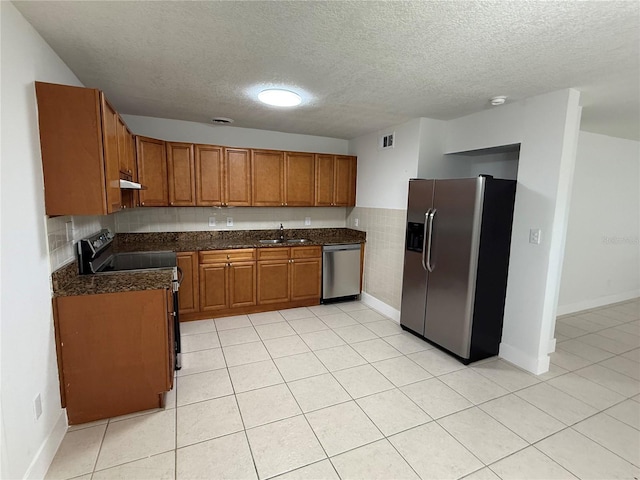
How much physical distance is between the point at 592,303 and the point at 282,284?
14.6 ft

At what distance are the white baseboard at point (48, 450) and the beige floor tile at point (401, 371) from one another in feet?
7.51

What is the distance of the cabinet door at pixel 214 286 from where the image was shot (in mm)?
3725

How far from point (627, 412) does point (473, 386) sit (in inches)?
41.3

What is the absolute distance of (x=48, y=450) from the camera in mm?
1741

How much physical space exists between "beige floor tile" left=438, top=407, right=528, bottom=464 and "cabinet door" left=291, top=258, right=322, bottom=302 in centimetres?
242

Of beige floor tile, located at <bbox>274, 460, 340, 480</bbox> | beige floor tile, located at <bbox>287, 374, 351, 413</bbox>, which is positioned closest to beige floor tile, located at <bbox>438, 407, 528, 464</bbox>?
beige floor tile, located at <bbox>287, 374, 351, 413</bbox>

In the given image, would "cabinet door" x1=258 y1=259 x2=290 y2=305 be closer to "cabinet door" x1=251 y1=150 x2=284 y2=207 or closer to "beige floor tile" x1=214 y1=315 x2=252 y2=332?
"beige floor tile" x1=214 y1=315 x2=252 y2=332

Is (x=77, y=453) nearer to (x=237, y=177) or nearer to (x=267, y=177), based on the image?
(x=237, y=177)

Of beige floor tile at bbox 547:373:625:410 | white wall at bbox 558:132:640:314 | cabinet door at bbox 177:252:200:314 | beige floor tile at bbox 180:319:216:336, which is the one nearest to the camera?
beige floor tile at bbox 547:373:625:410

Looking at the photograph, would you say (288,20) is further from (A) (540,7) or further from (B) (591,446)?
(B) (591,446)

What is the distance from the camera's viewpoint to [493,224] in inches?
111

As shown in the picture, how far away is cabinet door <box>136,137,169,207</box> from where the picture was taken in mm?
3430

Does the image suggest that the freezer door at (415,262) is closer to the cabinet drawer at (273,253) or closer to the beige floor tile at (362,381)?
the beige floor tile at (362,381)

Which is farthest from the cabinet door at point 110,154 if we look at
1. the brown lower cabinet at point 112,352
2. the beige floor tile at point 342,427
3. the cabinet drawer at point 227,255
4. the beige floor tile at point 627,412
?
the beige floor tile at point 627,412
